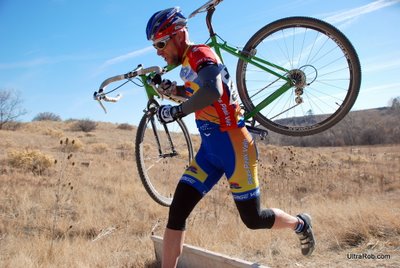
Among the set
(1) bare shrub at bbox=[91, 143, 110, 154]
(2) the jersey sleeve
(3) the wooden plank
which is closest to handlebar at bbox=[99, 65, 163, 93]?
(2) the jersey sleeve

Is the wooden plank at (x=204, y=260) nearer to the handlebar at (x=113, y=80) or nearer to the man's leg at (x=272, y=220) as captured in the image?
the man's leg at (x=272, y=220)

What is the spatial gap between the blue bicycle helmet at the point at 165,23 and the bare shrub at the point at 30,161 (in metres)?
11.2

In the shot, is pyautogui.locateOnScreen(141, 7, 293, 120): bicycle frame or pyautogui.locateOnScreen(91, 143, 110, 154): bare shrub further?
pyautogui.locateOnScreen(91, 143, 110, 154): bare shrub

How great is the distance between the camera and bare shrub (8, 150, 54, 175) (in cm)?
1347

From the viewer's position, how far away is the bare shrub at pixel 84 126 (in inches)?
1435

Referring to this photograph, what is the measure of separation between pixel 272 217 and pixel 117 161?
14749 millimetres

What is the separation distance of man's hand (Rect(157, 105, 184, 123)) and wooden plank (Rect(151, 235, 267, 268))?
151cm

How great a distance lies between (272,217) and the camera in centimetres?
345

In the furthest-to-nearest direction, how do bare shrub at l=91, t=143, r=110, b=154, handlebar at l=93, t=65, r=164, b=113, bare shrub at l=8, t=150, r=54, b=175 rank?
bare shrub at l=91, t=143, r=110, b=154 < bare shrub at l=8, t=150, r=54, b=175 < handlebar at l=93, t=65, r=164, b=113

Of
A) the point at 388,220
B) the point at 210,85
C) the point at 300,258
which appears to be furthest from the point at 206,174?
the point at 388,220

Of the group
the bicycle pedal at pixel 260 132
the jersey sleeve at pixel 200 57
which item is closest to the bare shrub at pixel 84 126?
the bicycle pedal at pixel 260 132

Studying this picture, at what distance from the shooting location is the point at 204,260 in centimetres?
405

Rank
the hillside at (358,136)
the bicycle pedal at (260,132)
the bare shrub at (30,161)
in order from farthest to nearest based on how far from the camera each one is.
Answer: the hillside at (358,136) → the bare shrub at (30,161) → the bicycle pedal at (260,132)

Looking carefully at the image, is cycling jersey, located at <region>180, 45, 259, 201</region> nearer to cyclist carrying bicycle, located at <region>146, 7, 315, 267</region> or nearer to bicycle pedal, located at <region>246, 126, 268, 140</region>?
cyclist carrying bicycle, located at <region>146, 7, 315, 267</region>
